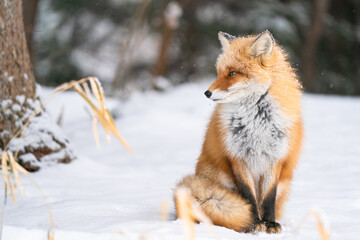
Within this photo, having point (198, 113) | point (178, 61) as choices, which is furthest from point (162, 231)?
point (178, 61)

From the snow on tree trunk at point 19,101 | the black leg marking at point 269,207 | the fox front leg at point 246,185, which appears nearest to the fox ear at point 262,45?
Result: the fox front leg at point 246,185

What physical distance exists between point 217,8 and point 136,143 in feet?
25.0

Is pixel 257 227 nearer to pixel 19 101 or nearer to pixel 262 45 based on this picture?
pixel 262 45

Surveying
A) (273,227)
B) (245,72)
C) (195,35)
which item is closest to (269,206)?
(273,227)

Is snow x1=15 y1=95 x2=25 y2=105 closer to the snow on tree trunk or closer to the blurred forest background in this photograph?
the snow on tree trunk

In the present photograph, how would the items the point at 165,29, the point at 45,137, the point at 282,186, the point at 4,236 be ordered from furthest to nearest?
the point at 165,29 < the point at 45,137 < the point at 282,186 < the point at 4,236

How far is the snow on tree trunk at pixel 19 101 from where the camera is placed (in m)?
3.83

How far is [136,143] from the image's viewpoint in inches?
236

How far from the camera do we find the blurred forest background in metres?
11.1

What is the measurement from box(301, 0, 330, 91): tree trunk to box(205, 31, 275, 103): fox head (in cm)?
858

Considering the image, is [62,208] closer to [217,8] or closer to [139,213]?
[139,213]

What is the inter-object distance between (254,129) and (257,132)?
0.03m

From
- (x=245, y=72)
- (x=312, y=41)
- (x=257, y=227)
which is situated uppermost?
(x=312, y=41)

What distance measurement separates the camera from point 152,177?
4266 mm
